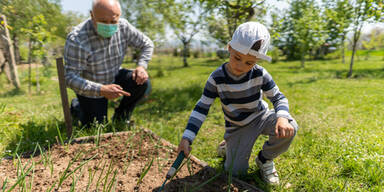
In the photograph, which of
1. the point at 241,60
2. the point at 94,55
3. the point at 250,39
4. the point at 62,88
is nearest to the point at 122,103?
the point at 94,55

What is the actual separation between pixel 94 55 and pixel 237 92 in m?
1.89

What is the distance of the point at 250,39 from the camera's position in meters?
1.55

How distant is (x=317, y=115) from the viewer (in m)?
3.55

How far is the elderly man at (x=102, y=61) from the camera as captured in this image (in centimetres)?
257

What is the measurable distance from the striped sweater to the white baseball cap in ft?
1.08

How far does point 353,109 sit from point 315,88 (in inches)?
84.0

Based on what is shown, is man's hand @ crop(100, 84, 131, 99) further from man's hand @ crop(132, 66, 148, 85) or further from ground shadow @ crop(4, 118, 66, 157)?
ground shadow @ crop(4, 118, 66, 157)

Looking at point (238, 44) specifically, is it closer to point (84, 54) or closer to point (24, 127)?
point (84, 54)

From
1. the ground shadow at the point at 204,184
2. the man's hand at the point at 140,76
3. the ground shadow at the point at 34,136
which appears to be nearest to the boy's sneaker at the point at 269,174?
the ground shadow at the point at 204,184

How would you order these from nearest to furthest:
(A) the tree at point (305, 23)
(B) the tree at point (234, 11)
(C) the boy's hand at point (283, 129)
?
(C) the boy's hand at point (283, 129)
(B) the tree at point (234, 11)
(A) the tree at point (305, 23)

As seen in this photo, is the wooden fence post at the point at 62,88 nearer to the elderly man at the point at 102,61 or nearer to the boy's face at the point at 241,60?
the elderly man at the point at 102,61

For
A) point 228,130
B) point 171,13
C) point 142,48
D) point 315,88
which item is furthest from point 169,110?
point 171,13

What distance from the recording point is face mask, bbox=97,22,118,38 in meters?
2.63

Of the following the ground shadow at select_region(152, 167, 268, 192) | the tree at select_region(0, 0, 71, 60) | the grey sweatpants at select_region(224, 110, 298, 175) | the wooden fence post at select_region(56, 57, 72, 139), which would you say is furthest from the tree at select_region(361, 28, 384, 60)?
the wooden fence post at select_region(56, 57, 72, 139)
